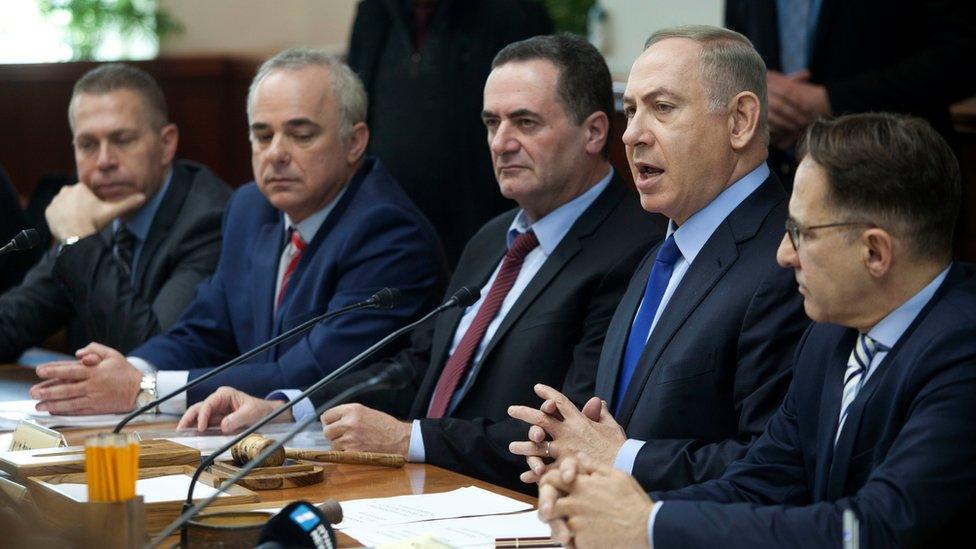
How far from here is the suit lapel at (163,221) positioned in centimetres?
435

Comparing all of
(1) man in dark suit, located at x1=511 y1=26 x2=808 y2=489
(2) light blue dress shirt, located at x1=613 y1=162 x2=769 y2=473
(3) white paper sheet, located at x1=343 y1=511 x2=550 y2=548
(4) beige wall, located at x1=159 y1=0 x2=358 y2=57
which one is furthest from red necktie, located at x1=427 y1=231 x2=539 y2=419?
(4) beige wall, located at x1=159 y1=0 x2=358 y2=57

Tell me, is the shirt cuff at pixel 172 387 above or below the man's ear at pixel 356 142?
below

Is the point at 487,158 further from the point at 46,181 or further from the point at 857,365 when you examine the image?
the point at 857,365

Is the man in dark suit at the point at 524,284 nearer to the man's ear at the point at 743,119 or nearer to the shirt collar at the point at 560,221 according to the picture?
the shirt collar at the point at 560,221

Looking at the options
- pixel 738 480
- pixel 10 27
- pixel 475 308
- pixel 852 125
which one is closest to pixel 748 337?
pixel 738 480

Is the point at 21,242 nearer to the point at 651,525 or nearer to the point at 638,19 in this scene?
the point at 651,525

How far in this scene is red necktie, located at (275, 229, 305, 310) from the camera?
12.5ft

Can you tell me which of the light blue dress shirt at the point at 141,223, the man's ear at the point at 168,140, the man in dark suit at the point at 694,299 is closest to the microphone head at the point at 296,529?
the man in dark suit at the point at 694,299

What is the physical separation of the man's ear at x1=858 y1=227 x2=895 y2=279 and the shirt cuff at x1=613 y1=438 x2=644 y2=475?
62cm

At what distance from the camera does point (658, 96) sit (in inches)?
110

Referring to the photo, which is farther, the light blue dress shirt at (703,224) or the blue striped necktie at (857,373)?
the light blue dress shirt at (703,224)

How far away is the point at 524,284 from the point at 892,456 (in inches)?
57.6

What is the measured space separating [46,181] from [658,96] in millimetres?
3364

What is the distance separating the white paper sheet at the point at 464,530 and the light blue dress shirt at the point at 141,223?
7.75 ft
